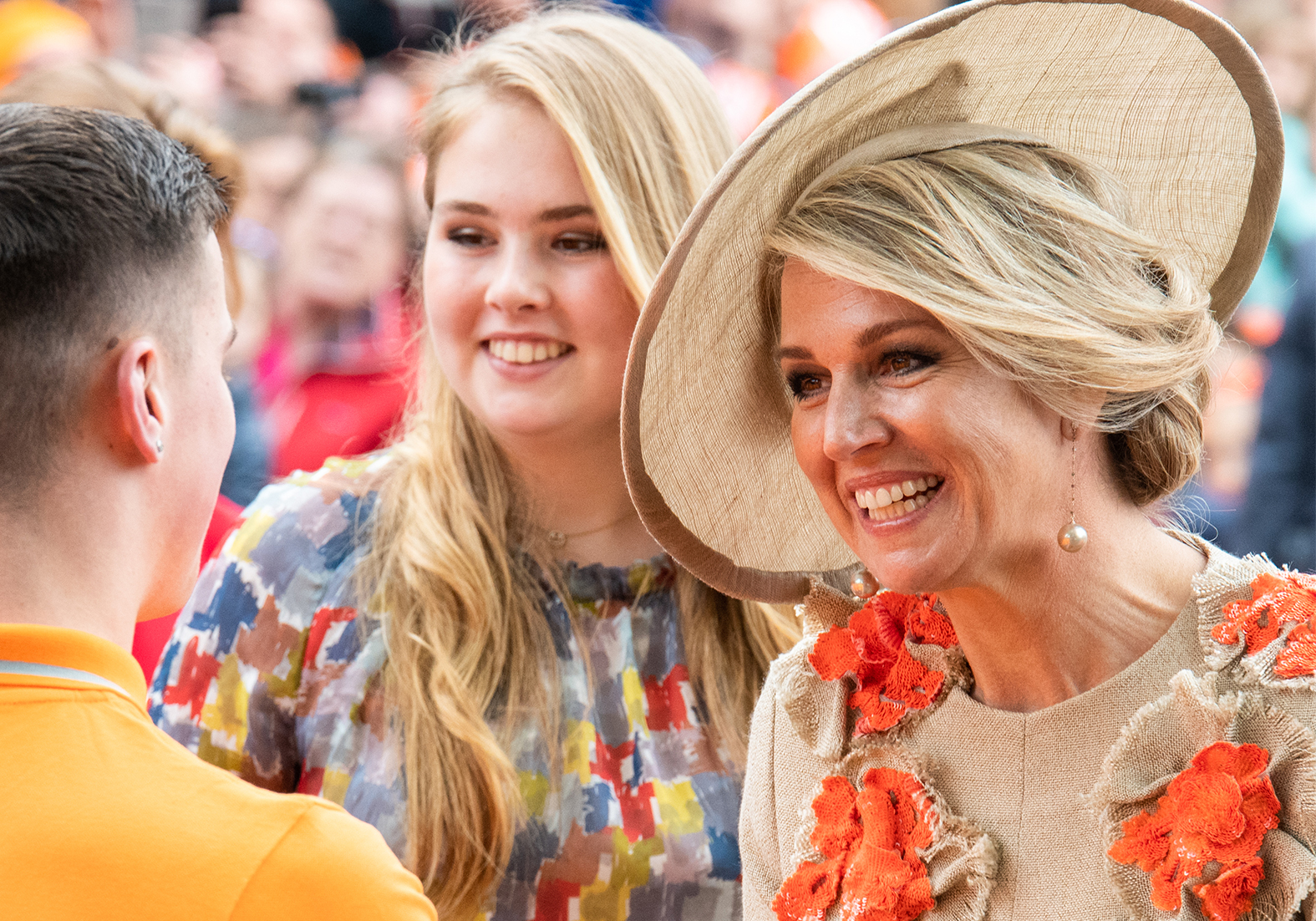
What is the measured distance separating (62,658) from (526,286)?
131cm

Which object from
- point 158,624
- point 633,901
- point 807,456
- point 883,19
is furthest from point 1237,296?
point 883,19

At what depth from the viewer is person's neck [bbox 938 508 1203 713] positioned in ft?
5.89

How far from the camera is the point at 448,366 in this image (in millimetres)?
2559

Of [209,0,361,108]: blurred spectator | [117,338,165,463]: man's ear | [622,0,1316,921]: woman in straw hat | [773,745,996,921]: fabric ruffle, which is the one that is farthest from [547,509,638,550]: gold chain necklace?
[209,0,361,108]: blurred spectator

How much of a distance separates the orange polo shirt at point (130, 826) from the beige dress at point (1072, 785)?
0.80m

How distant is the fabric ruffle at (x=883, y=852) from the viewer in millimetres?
1844

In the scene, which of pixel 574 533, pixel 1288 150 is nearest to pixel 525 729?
pixel 574 533

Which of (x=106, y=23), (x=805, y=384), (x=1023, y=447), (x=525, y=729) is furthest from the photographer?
(x=106, y=23)

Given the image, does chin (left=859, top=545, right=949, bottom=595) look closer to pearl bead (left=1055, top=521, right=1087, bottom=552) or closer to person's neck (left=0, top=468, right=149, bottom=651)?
pearl bead (left=1055, top=521, right=1087, bottom=552)

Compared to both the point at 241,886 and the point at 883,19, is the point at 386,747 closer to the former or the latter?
the point at 241,886

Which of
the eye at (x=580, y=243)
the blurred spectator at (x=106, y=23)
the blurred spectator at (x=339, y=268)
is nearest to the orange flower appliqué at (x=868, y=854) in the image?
the eye at (x=580, y=243)

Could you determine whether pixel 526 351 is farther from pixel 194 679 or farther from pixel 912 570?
pixel 912 570

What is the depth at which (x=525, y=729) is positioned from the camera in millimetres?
2430

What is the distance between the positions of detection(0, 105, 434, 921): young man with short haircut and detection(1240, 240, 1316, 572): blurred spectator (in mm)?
3855
